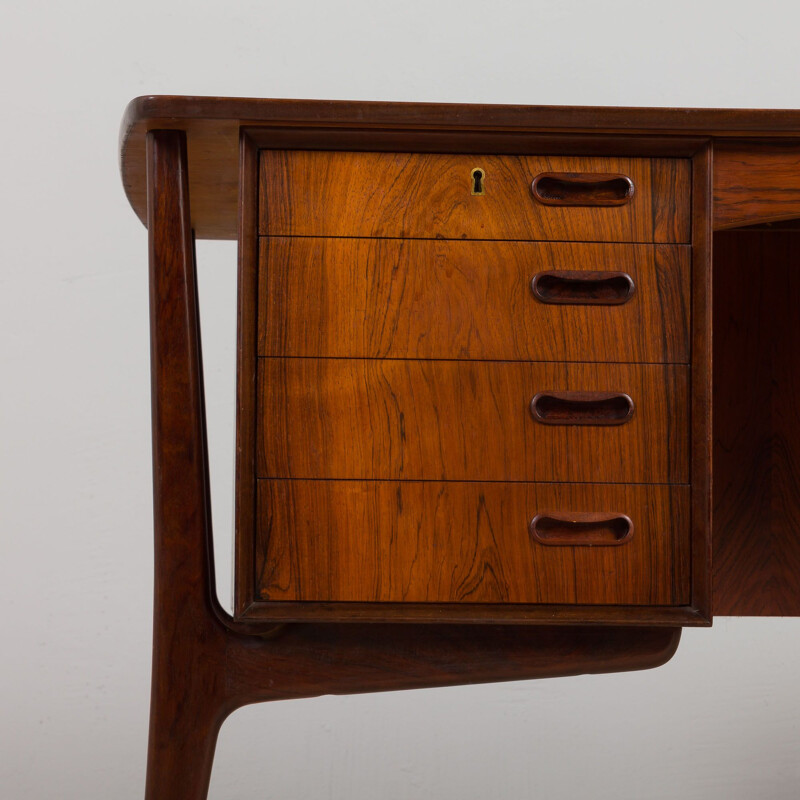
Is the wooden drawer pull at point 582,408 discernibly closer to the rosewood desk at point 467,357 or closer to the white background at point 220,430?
the rosewood desk at point 467,357

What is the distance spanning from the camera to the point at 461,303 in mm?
1150

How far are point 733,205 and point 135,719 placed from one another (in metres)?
1.62

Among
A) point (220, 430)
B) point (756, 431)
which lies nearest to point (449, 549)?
point (756, 431)

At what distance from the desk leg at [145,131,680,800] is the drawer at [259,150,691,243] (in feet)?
0.42

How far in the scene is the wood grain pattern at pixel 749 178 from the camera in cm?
117

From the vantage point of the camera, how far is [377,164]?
45.6 inches

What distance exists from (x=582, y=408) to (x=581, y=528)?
0.13 meters

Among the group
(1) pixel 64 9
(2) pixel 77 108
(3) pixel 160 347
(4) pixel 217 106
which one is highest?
(1) pixel 64 9

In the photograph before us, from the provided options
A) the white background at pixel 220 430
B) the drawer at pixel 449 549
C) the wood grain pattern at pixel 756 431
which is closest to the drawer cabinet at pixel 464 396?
the drawer at pixel 449 549

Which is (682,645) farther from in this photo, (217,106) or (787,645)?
(217,106)

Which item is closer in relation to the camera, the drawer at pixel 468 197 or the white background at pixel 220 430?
the drawer at pixel 468 197

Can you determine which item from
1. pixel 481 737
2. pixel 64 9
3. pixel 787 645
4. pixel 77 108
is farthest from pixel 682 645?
pixel 64 9

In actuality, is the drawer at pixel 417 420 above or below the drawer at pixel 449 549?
above

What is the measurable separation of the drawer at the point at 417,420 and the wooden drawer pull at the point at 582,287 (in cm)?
8
